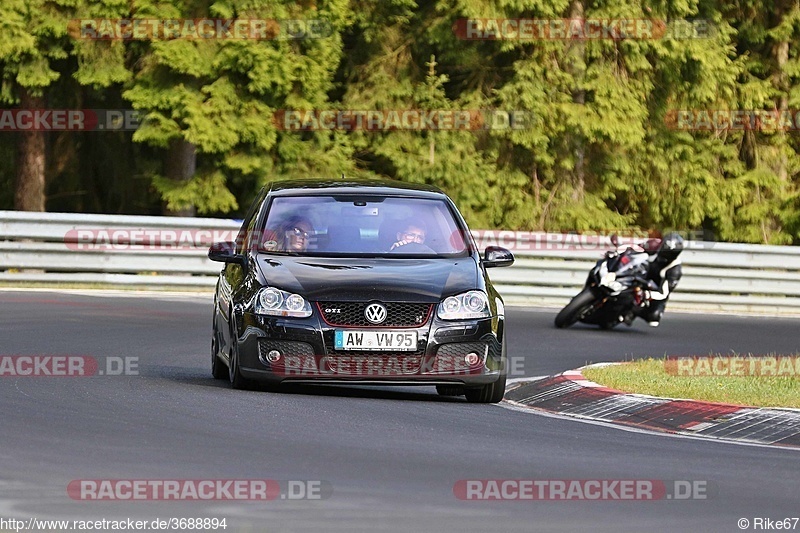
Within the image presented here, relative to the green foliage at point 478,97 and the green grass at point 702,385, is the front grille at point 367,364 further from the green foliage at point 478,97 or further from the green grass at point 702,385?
the green foliage at point 478,97

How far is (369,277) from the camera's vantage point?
11.6m

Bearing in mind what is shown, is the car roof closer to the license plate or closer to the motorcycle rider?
the license plate

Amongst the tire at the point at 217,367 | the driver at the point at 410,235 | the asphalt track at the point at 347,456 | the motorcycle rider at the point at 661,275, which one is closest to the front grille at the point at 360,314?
the asphalt track at the point at 347,456

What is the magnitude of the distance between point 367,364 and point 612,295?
373 inches

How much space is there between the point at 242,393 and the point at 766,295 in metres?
15.0

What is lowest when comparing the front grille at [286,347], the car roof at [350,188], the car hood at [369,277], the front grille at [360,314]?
the front grille at [286,347]

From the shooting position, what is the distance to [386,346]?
11.4 m

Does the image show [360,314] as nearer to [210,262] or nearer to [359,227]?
[359,227]

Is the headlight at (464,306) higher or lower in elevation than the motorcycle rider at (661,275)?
higher

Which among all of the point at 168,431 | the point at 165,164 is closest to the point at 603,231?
the point at 165,164

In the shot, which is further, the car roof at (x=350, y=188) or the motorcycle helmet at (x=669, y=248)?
the motorcycle helmet at (x=669, y=248)

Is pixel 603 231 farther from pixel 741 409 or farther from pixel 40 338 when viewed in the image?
pixel 741 409

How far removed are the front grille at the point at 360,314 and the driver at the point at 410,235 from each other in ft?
3.39

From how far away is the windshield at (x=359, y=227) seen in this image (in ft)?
40.6
